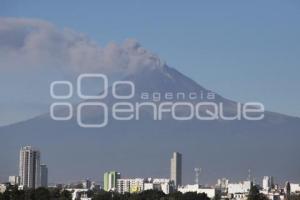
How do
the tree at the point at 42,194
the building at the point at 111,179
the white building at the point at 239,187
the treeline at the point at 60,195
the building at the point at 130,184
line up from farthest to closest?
the building at the point at 111,179 → the building at the point at 130,184 → the white building at the point at 239,187 → the tree at the point at 42,194 → the treeline at the point at 60,195

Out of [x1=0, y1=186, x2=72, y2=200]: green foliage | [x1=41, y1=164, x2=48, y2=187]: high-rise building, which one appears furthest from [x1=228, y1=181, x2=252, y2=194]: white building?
[x1=0, y1=186, x2=72, y2=200]: green foliage

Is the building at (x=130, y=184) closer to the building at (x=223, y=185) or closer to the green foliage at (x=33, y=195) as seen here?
the building at (x=223, y=185)

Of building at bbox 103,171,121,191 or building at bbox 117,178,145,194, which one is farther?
building at bbox 103,171,121,191

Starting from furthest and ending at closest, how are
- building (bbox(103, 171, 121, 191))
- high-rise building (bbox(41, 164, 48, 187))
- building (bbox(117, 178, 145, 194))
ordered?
1. building (bbox(103, 171, 121, 191))
2. building (bbox(117, 178, 145, 194))
3. high-rise building (bbox(41, 164, 48, 187))

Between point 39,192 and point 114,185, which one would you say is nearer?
point 39,192

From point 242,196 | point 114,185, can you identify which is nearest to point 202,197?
point 242,196

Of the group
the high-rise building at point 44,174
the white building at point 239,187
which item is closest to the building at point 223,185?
the white building at point 239,187

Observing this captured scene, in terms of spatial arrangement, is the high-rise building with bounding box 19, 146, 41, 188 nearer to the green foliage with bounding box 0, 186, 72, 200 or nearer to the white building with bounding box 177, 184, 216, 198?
the white building with bounding box 177, 184, 216, 198

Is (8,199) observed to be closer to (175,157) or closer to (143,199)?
(143,199)
